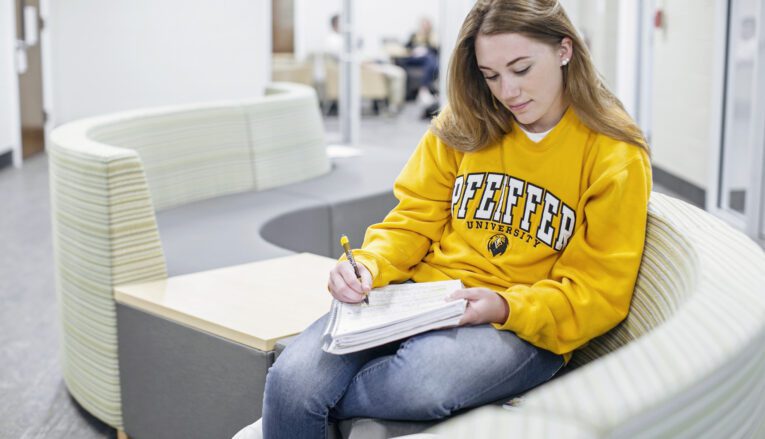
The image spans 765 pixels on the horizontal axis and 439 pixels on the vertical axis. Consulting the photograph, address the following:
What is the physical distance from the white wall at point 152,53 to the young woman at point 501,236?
7558mm

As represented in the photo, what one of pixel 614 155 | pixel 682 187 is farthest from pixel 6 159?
pixel 614 155

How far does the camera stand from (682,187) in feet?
22.2

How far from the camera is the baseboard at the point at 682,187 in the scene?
6359 millimetres

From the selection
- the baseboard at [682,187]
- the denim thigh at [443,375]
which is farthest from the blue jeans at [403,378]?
the baseboard at [682,187]

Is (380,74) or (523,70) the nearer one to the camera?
(523,70)

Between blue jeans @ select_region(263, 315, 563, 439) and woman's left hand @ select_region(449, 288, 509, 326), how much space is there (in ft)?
0.06

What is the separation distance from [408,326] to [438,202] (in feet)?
1.54

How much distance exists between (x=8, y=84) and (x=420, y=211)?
687 cm

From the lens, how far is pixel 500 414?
3.32 ft

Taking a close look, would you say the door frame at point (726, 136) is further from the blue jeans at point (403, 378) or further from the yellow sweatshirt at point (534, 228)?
the blue jeans at point (403, 378)

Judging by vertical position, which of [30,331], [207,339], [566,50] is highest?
[566,50]


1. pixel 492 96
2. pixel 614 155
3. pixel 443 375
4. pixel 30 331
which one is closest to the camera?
pixel 443 375

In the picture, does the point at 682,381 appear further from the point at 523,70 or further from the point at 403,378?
the point at 523,70

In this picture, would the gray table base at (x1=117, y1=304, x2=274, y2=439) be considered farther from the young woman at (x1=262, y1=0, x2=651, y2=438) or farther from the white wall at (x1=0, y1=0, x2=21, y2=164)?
the white wall at (x1=0, y1=0, x2=21, y2=164)
